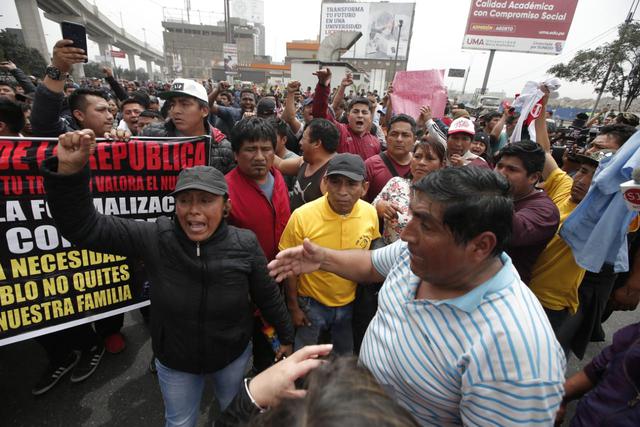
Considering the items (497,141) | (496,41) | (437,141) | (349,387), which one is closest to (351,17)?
(496,41)

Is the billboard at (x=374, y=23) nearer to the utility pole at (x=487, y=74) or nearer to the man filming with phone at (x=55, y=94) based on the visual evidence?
the utility pole at (x=487, y=74)

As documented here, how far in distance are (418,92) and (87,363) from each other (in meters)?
5.81

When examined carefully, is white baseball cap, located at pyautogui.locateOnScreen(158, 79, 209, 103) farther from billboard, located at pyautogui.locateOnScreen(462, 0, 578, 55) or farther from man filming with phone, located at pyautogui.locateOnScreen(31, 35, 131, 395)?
billboard, located at pyautogui.locateOnScreen(462, 0, 578, 55)

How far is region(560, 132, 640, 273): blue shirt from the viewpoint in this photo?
1816 mm

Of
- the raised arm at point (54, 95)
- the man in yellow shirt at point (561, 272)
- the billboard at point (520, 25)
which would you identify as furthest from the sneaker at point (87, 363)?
the billboard at point (520, 25)

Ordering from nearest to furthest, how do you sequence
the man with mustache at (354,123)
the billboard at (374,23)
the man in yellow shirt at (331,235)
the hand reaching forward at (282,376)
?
the hand reaching forward at (282,376)
the man in yellow shirt at (331,235)
the man with mustache at (354,123)
the billboard at (374,23)

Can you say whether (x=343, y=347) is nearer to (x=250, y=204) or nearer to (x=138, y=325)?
(x=250, y=204)

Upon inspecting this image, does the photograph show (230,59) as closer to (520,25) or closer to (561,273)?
(520,25)

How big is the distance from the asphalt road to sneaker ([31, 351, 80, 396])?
43 mm

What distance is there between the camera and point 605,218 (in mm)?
1872

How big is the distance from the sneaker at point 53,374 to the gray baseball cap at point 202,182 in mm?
2013

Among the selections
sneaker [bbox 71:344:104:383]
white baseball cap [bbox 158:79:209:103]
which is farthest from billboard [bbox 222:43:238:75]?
sneaker [bbox 71:344:104:383]

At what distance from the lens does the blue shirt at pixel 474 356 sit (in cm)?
92

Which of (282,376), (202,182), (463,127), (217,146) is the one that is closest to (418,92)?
(463,127)
